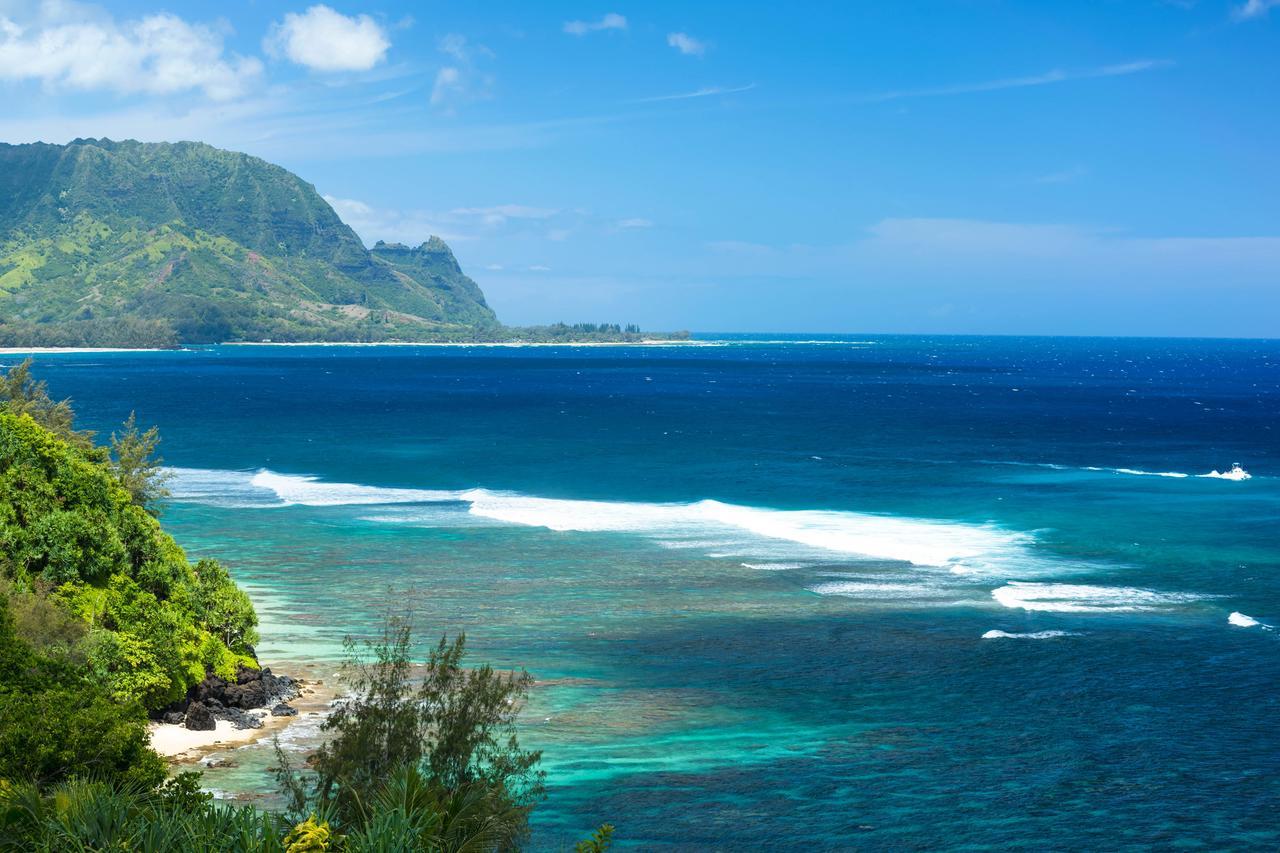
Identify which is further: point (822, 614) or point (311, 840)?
point (822, 614)

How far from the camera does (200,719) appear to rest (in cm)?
3228

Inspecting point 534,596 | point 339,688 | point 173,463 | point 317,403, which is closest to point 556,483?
point 173,463

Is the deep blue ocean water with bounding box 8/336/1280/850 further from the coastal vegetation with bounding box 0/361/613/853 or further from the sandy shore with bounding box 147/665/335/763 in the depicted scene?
the coastal vegetation with bounding box 0/361/613/853

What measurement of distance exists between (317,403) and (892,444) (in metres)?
77.8

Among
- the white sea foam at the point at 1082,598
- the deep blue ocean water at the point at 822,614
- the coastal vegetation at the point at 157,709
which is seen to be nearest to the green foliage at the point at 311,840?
the coastal vegetation at the point at 157,709

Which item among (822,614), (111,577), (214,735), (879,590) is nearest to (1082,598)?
(879,590)

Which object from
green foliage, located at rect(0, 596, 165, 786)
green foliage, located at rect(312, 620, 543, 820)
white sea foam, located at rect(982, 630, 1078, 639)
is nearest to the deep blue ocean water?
white sea foam, located at rect(982, 630, 1078, 639)

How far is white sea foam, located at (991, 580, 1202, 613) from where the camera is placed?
4675 centimetres

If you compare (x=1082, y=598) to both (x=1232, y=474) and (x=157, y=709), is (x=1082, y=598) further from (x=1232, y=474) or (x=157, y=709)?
(x=1232, y=474)

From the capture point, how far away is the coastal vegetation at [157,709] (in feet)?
54.1

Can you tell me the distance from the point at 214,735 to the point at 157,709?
1769 millimetres

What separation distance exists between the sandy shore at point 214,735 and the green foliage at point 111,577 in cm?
102

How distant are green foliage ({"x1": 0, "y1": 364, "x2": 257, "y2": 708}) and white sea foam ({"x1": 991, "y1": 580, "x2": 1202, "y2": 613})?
27.6m

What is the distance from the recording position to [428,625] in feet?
142
